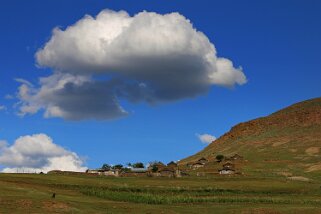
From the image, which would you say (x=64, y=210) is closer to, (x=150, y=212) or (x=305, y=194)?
(x=150, y=212)

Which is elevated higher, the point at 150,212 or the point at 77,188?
the point at 77,188

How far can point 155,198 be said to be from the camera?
83812mm

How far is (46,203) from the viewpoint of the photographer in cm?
6419

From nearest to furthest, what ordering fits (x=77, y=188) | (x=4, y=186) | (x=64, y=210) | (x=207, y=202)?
1. (x=64, y=210)
2. (x=4, y=186)
3. (x=207, y=202)
4. (x=77, y=188)

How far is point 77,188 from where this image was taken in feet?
318

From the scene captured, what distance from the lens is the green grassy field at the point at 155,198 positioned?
6412 centimetres

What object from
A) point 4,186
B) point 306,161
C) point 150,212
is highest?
point 306,161

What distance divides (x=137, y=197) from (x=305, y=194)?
37.3m

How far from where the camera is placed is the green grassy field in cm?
6412

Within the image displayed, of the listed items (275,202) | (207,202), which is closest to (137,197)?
(207,202)

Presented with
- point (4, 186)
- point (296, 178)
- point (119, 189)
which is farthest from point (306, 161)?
point (4, 186)

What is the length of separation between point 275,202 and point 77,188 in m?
38.8

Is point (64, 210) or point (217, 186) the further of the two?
point (217, 186)

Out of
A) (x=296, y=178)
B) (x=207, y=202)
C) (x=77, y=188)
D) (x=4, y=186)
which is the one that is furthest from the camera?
(x=296, y=178)
